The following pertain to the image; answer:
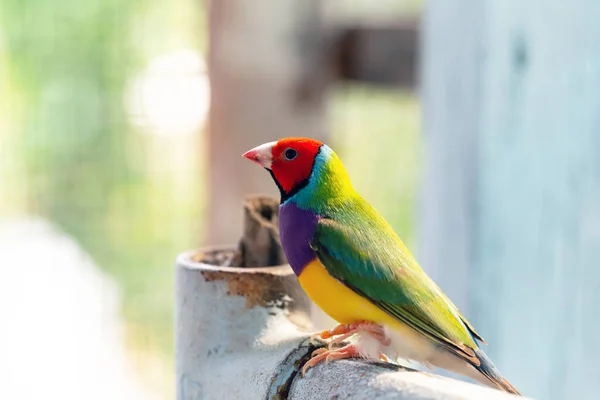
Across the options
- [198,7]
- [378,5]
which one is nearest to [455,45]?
A: [378,5]

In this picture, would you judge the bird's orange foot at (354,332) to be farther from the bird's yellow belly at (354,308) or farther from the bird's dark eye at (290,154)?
the bird's dark eye at (290,154)

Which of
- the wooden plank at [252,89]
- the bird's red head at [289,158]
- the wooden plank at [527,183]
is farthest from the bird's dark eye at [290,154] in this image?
the wooden plank at [252,89]

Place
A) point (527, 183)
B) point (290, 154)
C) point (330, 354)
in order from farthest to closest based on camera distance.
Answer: point (527, 183) → point (290, 154) → point (330, 354)

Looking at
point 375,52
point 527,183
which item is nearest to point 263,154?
point 527,183

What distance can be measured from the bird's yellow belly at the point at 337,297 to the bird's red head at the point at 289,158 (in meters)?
0.09

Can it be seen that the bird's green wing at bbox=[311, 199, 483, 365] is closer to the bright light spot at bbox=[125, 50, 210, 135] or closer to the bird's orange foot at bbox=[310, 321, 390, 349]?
the bird's orange foot at bbox=[310, 321, 390, 349]

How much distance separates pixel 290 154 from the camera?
0.74m

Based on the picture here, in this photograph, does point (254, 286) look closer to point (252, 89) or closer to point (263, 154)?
point (263, 154)

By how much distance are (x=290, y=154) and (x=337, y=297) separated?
0.50 feet

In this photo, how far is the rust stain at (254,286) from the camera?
0.72 metres

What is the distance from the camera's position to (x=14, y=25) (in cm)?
249

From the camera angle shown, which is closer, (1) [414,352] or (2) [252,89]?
(1) [414,352]

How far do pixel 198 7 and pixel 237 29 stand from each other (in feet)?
4.42

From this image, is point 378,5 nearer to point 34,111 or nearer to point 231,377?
point 34,111
